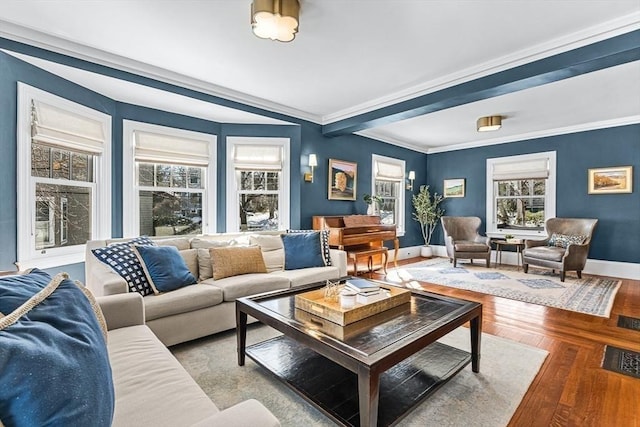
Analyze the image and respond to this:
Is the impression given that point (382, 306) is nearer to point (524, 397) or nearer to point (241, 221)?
point (524, 397)

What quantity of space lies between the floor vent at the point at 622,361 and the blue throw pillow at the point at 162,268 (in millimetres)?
3278

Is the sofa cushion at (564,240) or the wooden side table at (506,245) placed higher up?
the sofa cushion at (564,240)

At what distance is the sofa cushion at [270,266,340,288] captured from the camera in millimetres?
3148

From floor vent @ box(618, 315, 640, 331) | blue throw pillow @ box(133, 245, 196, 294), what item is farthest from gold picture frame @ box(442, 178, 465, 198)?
blue throw pillow @ box(133, 245, 196, 294)

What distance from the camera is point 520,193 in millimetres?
6051

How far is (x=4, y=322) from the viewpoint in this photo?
75 centimetres

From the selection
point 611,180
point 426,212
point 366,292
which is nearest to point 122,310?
point 366,292

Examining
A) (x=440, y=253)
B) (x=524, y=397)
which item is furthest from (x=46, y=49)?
(x=440, y=253)

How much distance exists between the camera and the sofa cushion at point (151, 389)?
1.04 meters

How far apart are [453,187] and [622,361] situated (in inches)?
197

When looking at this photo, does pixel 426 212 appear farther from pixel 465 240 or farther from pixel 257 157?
pixel 257 157

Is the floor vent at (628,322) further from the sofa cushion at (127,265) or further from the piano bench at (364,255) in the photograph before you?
the sofa cushion at (127,265)

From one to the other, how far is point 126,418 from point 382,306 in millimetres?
1410

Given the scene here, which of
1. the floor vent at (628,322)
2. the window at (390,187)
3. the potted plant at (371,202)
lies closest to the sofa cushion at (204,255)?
the potted plant at (371,202)
